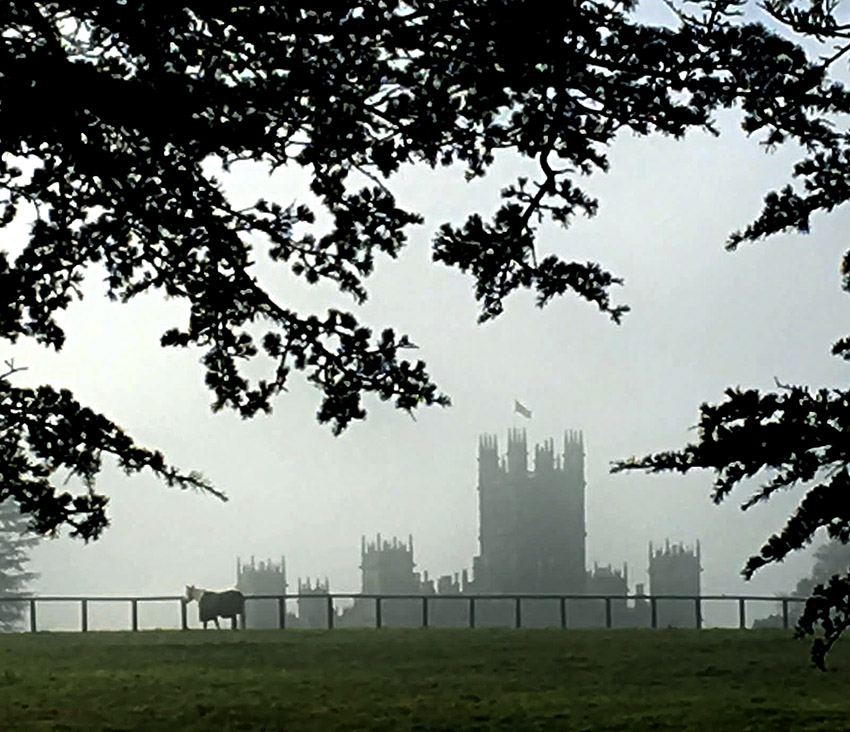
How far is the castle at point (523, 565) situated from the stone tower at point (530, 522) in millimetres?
84

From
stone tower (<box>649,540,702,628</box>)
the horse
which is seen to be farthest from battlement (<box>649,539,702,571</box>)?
the horse

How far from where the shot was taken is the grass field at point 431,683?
18.0 metres

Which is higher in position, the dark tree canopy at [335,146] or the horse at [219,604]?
the dark tree canopy at [335,146]

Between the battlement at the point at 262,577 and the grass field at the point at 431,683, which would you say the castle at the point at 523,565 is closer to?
the battlement at the point at 262,577

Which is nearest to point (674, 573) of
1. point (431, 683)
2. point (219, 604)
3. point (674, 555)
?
point (674, 555)

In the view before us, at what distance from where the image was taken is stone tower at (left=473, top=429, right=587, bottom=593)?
125 m

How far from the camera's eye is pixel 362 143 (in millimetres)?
13641

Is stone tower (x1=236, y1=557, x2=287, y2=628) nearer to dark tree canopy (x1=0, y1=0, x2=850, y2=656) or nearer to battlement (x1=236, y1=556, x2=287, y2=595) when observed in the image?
battlement (x1=236, y1=556, x2=287, y2=595)

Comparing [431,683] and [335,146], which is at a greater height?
[335,146]

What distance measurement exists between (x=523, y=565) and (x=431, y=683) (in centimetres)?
10408

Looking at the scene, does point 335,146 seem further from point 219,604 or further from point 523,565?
point 523,565

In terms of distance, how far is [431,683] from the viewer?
22156mm

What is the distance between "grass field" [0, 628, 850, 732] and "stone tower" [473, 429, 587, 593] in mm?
92035

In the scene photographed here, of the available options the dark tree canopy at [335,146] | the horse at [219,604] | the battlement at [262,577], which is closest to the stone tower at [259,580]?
the battlement at [262,577]
